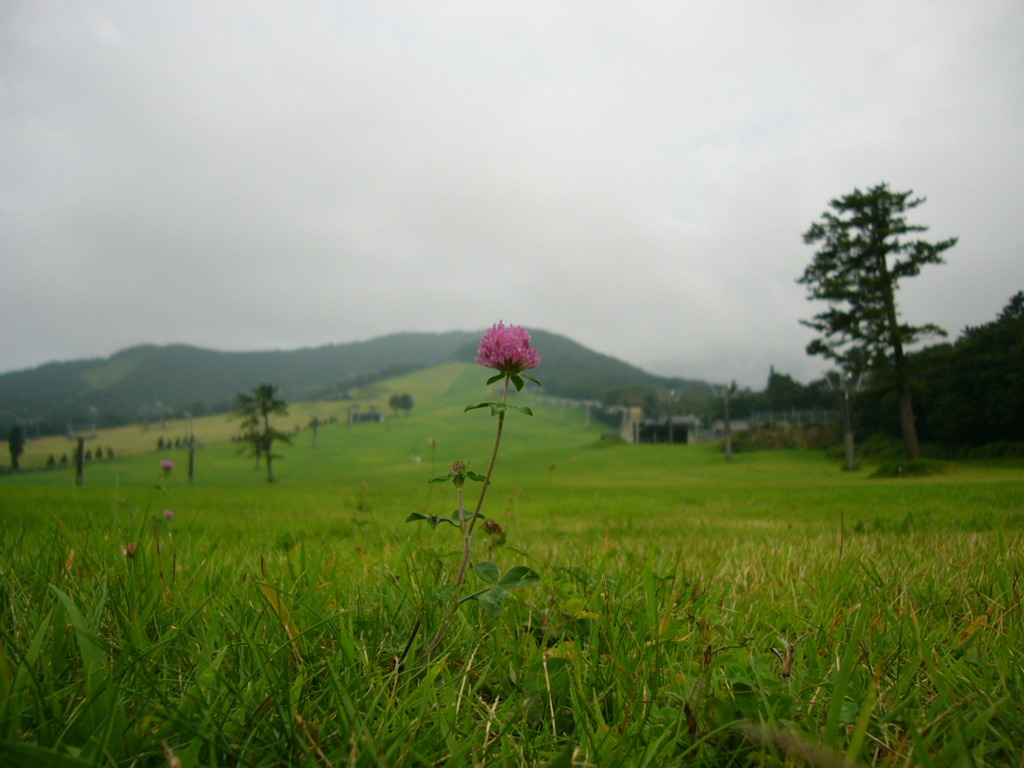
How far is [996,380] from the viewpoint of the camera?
5109mm

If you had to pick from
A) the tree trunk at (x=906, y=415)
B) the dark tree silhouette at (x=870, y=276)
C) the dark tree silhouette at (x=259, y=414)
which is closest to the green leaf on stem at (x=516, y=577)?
the tree trunk at (x=906, y=415)

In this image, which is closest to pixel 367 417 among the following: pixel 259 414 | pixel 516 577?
pixel 259 414

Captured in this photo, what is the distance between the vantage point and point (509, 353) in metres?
1.40

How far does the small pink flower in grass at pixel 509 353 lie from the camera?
140 centimetres

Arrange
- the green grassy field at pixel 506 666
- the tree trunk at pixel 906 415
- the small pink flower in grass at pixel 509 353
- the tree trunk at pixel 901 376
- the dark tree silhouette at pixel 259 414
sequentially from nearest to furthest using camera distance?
the green grassy field at pixel 506 666, the small pink flower in grass at pixel 509 353, the tree trunk at pixel 906 415, the tree trunk at pixel 901 376, the dark tree silhouette at pixel 259 414

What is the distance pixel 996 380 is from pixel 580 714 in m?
6.10

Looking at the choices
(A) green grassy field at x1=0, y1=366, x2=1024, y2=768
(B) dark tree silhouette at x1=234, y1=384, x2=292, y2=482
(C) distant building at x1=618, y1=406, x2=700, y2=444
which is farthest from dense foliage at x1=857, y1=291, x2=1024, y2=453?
(C) distant building at x1=618, y1=406, x2=700, y2=444

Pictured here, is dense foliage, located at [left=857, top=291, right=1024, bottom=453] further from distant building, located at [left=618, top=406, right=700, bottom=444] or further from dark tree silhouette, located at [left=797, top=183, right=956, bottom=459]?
distant building, located at [left=618, top=406, right=700, bottom=444]

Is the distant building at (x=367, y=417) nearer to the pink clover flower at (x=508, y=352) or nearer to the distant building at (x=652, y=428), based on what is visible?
the distant building at (x=652, y=428)

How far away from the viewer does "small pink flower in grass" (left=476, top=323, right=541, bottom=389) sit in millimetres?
1401

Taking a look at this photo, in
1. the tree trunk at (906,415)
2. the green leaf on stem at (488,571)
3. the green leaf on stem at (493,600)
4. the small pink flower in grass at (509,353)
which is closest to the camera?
the green leaf on stem at (493,600)

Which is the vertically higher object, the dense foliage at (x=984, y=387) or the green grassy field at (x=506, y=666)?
the dense foliage at (x=984, y=387)

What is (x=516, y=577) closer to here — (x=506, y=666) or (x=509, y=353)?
(x=506, y=666)

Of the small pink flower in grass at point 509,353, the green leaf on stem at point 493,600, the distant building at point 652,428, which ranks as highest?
the small pink flower in grass at point 509,353
